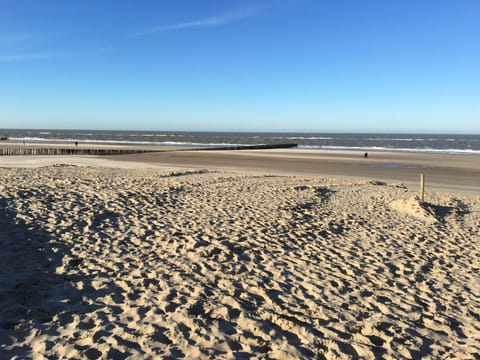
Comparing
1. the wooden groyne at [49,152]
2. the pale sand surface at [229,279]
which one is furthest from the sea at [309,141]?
the pale sand surface at [229,279]

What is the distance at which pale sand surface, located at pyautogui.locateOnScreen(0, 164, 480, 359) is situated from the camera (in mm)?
5086

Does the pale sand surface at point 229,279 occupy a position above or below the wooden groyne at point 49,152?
below

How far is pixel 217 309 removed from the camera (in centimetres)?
595

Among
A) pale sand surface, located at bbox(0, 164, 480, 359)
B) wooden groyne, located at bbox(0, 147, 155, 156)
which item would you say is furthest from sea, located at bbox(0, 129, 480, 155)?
pale sand surface, located at bbox(0, 164, 480, 359)

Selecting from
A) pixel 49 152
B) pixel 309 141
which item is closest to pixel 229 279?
pixel 49 152

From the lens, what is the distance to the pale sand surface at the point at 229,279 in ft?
16.7

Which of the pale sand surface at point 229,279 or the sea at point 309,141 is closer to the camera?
the pale sand surface at point 229,279

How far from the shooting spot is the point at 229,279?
720 centimetres

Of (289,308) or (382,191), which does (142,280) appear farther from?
(382,191)

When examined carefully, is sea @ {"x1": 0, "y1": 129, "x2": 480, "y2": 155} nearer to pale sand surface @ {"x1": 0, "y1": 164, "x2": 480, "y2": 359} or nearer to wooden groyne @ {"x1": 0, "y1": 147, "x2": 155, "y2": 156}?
wooden groyne @ {"x1": 0, "y1": 147, "x2": 155, "y2": 156}

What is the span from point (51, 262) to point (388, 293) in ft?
20.6

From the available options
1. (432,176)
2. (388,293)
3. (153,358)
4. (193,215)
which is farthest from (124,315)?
(432,176)

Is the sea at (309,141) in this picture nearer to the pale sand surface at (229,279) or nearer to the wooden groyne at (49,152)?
the wooden groyne at (49,152)

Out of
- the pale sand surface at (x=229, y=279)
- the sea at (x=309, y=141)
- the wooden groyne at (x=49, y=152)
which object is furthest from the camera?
the sea at (x=309, y=141)
